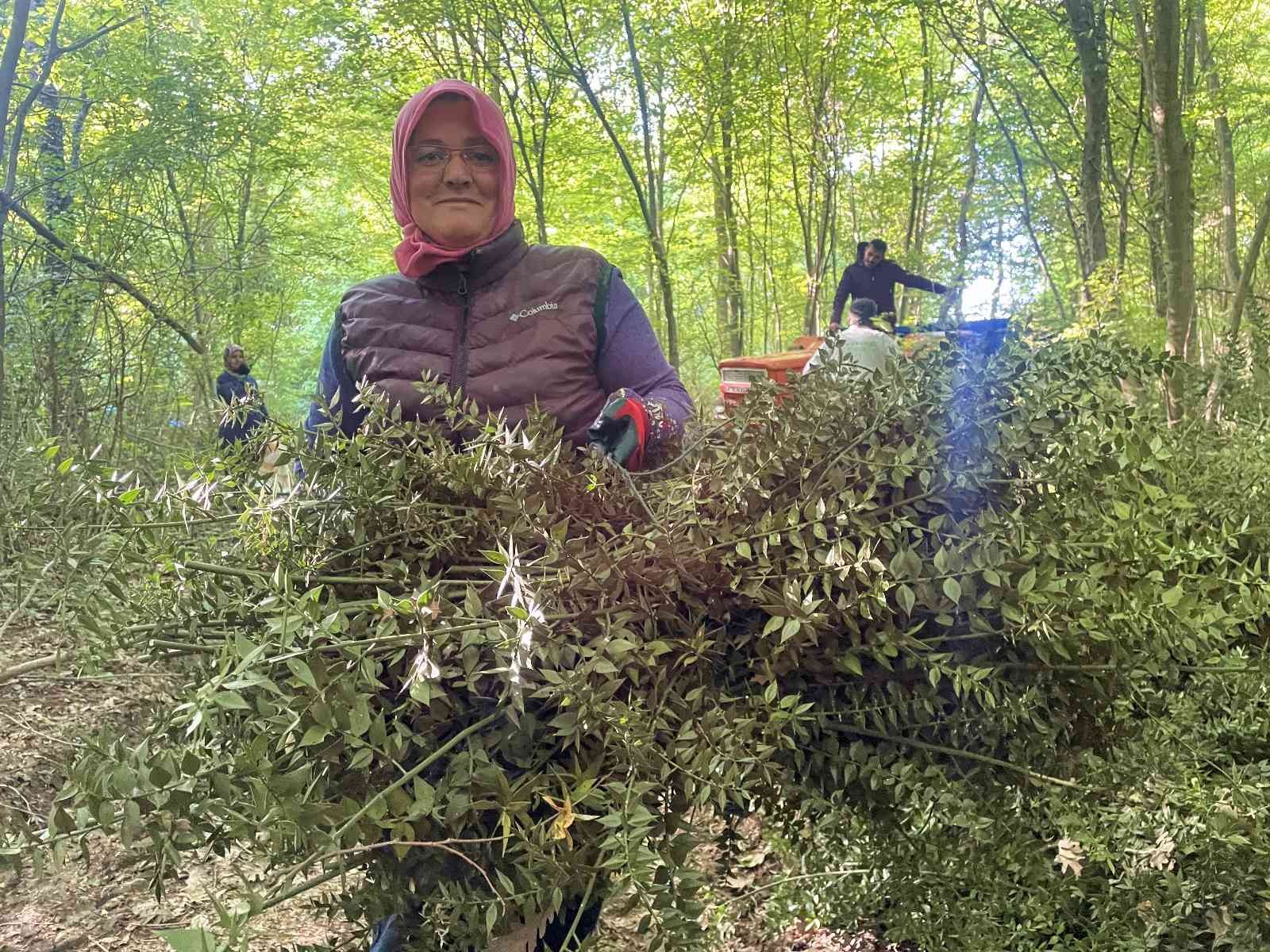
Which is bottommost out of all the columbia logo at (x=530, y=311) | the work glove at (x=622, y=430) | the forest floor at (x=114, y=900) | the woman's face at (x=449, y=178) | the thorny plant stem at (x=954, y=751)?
the forest floor at (x=114, y=900)

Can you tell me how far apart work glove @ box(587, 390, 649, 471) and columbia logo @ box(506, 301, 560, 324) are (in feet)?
1.87

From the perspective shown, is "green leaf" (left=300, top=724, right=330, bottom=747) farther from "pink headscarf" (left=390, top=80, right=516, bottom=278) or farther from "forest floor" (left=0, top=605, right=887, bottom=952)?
"forest floor" (left=0, top=605, right=887, bottom=952)

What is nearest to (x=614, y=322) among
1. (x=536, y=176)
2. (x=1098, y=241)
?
(x=1098, y=241)

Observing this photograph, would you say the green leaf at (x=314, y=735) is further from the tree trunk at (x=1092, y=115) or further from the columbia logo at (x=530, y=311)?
the tree trunk at (x=1092, y=115)

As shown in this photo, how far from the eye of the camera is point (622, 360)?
1680 millimetres

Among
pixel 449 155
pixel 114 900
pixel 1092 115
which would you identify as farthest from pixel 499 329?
pixel 1092 115

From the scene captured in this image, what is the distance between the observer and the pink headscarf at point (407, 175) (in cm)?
168

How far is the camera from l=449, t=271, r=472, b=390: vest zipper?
63.6 inches

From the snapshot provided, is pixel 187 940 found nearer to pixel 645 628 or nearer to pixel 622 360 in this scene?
pixel 645 628

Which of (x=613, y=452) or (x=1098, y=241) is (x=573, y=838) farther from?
(x=1098, y=241)

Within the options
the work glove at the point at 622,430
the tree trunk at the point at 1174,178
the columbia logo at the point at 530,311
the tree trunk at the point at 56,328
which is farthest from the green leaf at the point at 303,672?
the tree trunk at the point at 56,328

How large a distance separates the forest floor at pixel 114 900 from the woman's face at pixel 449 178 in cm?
124

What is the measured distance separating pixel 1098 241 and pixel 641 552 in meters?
5.06

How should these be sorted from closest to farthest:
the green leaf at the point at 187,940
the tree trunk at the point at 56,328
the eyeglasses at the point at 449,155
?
the green leaf at the point at 187,940 → the eyeglasses at the point at 449,155 → the tree trunk at the point at 56,328
